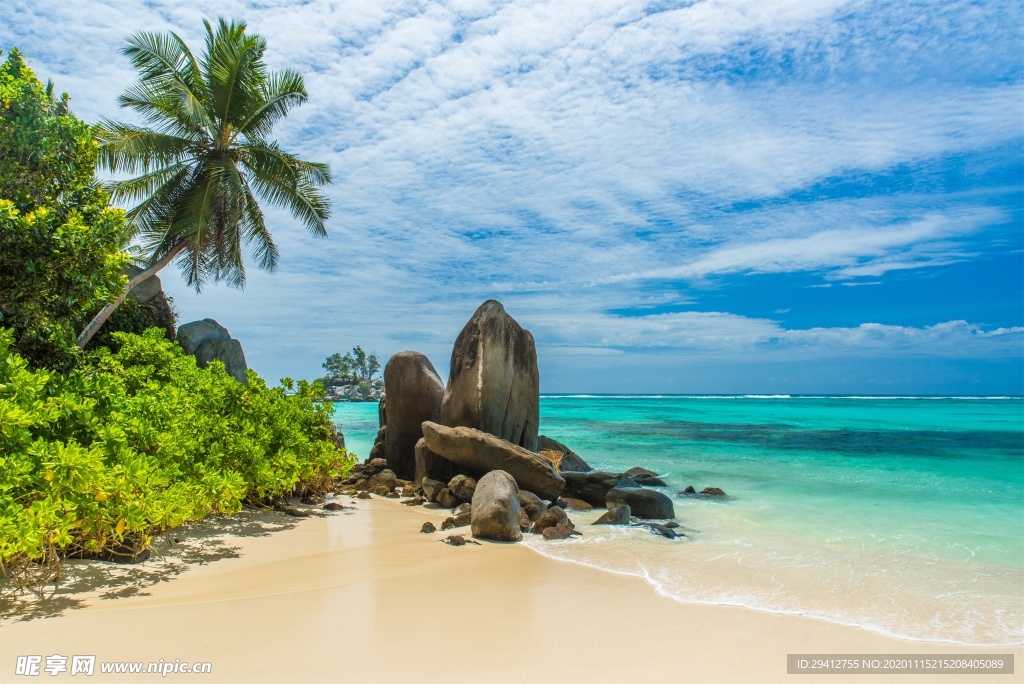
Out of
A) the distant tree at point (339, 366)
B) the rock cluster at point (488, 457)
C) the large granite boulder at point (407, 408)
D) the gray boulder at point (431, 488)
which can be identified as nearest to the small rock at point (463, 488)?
the rock cluster at point (488, 457)

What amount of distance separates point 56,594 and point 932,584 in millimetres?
8475

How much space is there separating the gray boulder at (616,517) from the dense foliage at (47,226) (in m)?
7.28

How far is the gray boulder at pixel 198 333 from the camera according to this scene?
56.6 feet

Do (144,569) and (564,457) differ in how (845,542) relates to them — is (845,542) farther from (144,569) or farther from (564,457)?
(144,569)

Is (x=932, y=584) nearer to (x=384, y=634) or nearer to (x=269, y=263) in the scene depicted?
(x=384, y=634)

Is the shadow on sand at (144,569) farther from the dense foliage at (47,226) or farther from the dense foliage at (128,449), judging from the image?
the dense foliage at (47,226)

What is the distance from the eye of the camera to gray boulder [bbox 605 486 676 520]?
33.0ft

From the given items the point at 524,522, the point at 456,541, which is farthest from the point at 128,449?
the point at 524,522

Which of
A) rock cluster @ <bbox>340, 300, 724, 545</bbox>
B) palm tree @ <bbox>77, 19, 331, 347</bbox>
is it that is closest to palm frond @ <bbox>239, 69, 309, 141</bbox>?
palm tree @ <bbox>77, 19, 331, 347</bbox>

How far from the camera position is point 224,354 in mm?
17141

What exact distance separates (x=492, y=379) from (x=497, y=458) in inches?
75.5

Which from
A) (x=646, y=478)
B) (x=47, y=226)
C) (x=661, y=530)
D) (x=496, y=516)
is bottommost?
(x=646, y=478)

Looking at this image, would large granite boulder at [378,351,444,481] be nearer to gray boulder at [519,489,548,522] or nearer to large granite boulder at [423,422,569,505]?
large granite boulder at [423,422,569,505]

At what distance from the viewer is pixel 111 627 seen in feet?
14.1
